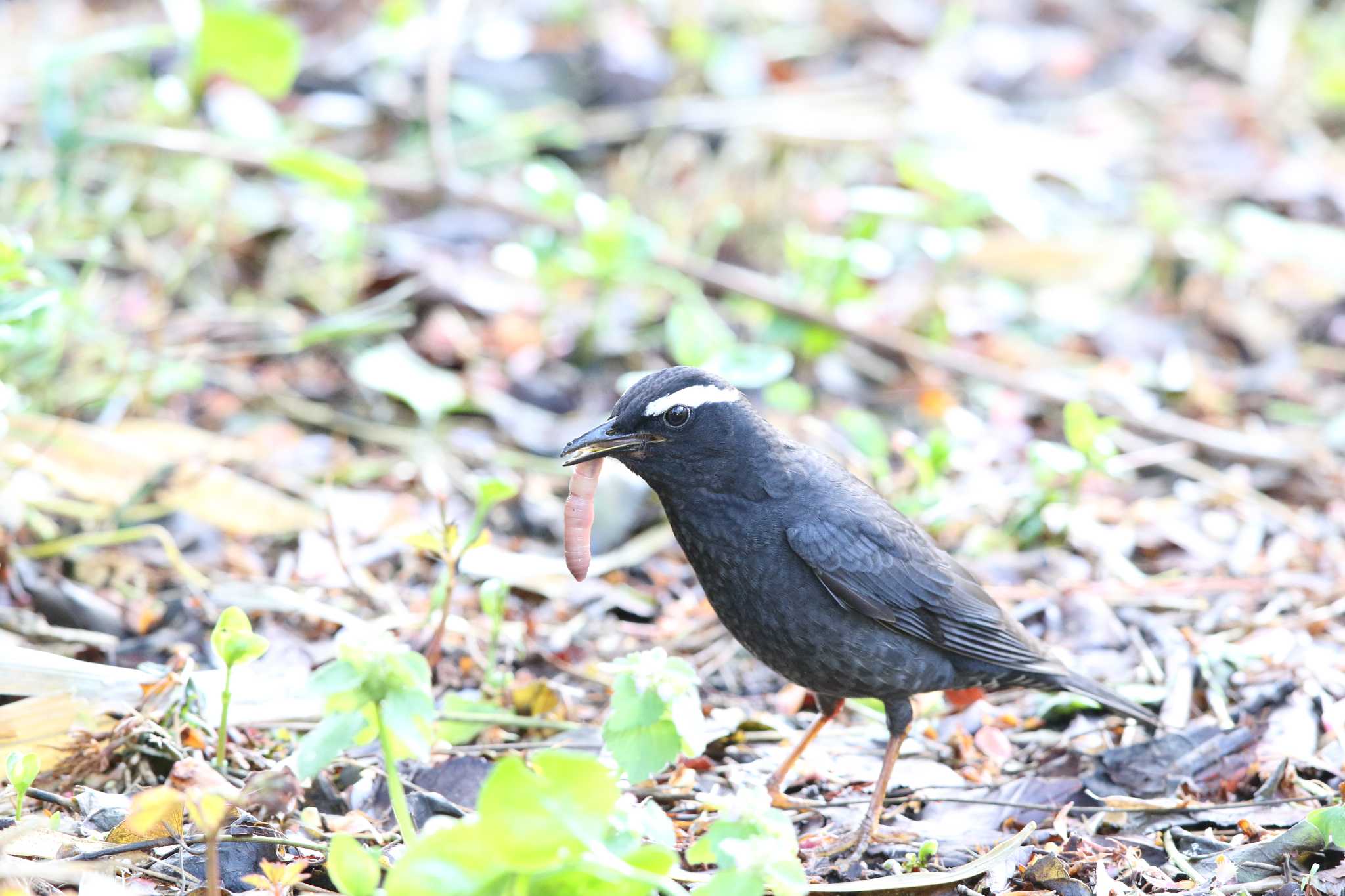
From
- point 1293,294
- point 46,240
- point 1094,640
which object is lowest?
point 1094,640

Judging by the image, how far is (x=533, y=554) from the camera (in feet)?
21.6

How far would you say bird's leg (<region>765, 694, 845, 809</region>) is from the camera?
16.9ft

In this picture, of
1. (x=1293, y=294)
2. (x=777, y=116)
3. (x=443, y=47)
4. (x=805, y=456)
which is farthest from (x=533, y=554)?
(x=1293, y=294)

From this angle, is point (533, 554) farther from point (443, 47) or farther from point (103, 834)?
point (443, 47)

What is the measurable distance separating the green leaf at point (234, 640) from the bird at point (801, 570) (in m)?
1.39

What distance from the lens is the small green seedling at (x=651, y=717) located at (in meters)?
3.75

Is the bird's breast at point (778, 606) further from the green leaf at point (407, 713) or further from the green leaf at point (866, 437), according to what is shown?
the green leaf at point (407, 713)

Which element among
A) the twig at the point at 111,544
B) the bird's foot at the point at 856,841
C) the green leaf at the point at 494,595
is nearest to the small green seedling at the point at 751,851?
the bird's foot at the point at 856,841

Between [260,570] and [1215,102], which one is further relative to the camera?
[1215,102]

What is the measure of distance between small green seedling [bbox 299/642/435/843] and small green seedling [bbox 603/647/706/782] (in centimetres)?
53

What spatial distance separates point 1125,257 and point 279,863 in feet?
23.9

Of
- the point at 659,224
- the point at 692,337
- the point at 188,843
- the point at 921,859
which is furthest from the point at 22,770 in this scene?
the point at 659,224

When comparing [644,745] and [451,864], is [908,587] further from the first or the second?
[451,864]

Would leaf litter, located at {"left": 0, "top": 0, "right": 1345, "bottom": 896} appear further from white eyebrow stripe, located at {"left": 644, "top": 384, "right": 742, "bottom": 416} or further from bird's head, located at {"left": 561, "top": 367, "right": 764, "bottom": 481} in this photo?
white eyebrow stripe, located at {"left": 644, "top": 384, "right": 742, "bottom": 416}
